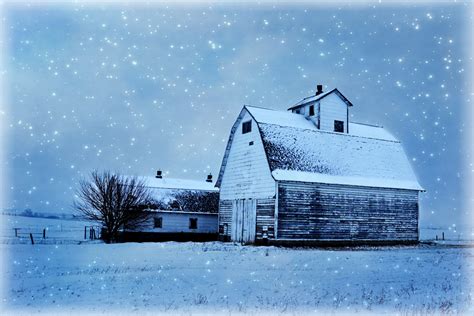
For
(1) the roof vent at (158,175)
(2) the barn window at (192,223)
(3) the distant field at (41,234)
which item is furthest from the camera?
(1) the roof vent at (158,175)

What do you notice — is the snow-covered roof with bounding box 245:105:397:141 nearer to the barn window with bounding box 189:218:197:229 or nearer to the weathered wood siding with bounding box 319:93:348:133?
the weathered wood siding with bounding box 319:93:348:133

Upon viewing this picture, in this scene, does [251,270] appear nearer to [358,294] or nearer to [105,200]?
[358,294]

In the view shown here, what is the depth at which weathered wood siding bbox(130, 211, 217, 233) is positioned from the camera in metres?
39.7

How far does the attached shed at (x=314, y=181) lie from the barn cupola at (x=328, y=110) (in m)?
0.07

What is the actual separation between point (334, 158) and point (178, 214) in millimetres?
13770

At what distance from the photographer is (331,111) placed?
3697 cm

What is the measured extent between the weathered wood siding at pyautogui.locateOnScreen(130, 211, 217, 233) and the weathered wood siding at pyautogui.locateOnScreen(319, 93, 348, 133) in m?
12.8

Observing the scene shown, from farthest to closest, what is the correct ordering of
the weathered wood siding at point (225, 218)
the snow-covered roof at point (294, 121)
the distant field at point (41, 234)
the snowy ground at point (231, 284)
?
the distant field at point (41, 234) < the weathered wood siding at point (225, 218) < the snow-covered roof at point (294, 121) < the snowy ground at point (231, 284)

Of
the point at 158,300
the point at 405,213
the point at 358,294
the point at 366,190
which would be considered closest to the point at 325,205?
the point at 366,190

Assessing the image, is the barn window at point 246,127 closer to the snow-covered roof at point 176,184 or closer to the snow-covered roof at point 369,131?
the snow-covered roof at point 369,131

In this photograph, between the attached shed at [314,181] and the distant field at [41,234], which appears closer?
the attached shed at [314,181]

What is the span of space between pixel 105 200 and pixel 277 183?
13.3 meters

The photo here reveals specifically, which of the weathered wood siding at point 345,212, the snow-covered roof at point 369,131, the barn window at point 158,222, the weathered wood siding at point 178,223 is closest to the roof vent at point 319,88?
the snow-covered roof at point 369,131

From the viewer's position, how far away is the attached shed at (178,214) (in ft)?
130
